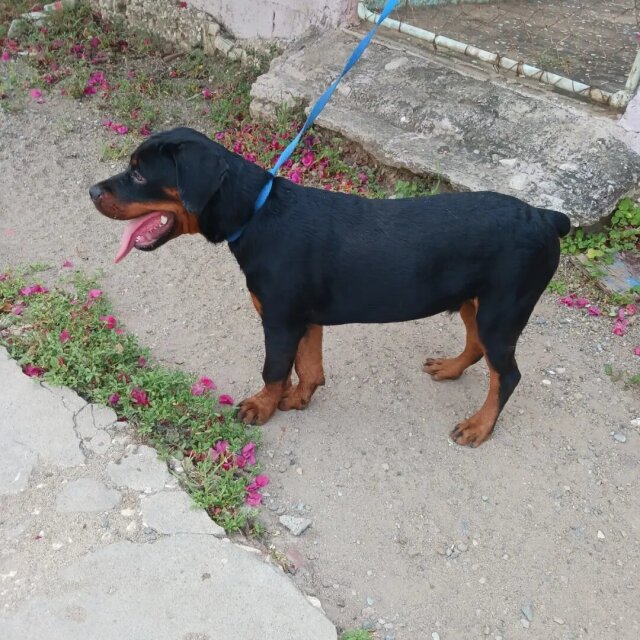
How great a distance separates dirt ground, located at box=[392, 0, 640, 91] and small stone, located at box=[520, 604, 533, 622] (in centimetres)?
402

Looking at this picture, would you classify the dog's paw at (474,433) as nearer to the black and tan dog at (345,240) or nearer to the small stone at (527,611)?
the black and tan dog at (345,240)

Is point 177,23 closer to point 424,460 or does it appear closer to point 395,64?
point 395,64

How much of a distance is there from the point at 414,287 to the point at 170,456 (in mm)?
1365

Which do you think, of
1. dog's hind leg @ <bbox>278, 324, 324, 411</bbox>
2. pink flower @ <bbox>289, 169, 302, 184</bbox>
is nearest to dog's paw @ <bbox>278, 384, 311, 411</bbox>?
dog's hind leg @ <bbox>278, 324, 324, 411</bbox>

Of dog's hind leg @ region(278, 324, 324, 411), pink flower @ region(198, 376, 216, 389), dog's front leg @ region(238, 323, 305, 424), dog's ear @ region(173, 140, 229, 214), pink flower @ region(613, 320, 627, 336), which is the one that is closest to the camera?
dog's ear @ region(173, 140, 229, 214)

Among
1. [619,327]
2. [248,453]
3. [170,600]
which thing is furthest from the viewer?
[619,327]

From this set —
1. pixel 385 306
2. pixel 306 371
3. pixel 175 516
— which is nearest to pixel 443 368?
pixel 306 371

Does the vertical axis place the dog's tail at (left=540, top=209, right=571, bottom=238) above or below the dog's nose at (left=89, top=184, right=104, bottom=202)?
above

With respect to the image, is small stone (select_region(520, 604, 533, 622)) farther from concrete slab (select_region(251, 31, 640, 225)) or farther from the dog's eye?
concrete slab (select_region(251, 31, 640, 225))

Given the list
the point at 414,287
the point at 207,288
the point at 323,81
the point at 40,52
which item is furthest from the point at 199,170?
the point at 40,52

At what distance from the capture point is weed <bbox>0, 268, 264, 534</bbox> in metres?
3.27

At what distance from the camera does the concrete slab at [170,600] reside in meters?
2.64

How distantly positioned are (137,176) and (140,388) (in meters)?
1.14

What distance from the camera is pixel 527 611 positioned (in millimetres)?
3031
